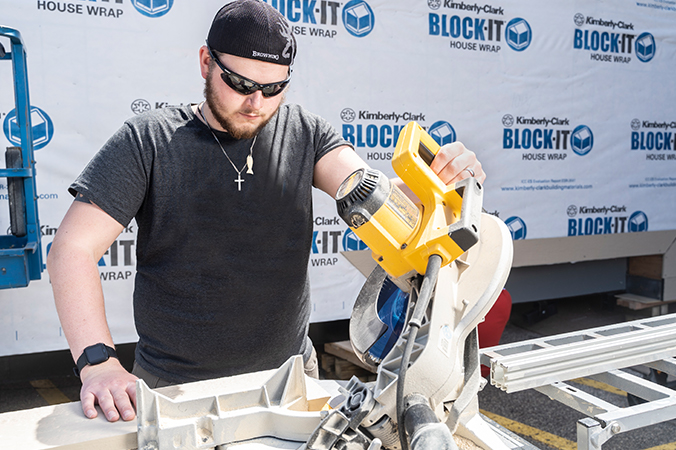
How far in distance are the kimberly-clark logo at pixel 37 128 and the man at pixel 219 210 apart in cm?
181

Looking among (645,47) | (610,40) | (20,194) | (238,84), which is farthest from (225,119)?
(645,47)

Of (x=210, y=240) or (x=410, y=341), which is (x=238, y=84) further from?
(x=410, y=341)

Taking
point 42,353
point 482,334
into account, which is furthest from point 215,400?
point 42,353

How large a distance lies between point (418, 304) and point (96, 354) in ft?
2.27

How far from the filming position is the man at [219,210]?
1.24 meters

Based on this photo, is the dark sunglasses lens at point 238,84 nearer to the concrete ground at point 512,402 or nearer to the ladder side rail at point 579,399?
the ladder side rail at point 579,399

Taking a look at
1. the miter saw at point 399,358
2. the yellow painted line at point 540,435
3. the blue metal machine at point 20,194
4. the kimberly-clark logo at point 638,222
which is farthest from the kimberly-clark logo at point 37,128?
the kimberly-clark logo at point 638,222

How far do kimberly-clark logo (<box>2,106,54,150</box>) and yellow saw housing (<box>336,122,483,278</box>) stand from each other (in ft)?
8.30

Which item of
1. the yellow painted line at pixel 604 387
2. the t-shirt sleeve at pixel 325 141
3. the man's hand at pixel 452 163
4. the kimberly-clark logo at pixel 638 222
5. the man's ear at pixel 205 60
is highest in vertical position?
the man's ear at pixel 205 60

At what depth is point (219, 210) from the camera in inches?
55.2

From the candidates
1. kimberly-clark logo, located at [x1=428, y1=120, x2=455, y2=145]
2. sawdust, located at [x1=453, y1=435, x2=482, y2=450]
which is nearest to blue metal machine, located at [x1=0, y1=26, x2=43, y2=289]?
sawdust, located at [x1=453, y1=435, x2=482, y2=450]

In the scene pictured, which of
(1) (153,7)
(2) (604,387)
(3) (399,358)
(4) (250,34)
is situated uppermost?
(1) (153,7)

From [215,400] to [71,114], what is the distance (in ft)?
8.36

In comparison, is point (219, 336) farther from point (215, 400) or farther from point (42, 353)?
point (42, 353)
